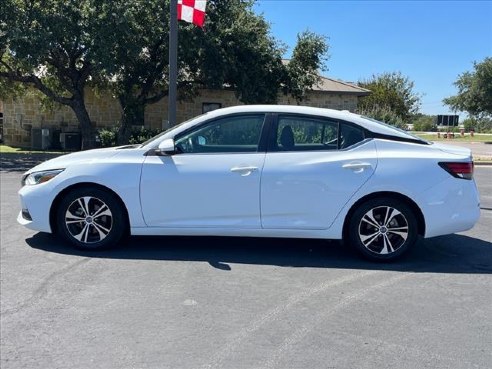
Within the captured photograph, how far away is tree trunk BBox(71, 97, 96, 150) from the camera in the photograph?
21006 millimetres

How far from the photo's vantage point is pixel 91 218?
5.73 metres

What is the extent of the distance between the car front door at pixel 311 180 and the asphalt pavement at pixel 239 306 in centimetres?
49

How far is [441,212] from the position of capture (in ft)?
17.9

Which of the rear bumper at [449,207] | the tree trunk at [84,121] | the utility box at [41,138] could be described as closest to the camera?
the rear bumper at [449,207]

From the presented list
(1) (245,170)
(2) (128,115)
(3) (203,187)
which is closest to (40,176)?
(3) (203,187)

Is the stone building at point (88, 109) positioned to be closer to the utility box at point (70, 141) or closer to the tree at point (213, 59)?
the utility box at point (70, 141)

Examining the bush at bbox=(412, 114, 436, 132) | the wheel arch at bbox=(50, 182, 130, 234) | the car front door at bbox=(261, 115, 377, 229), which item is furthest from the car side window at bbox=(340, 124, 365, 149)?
the bush at bbox=(412, 114, 436, 132)

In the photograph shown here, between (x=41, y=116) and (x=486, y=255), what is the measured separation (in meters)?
24.5

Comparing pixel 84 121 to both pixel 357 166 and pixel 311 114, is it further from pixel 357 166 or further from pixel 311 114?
pixel 357 166

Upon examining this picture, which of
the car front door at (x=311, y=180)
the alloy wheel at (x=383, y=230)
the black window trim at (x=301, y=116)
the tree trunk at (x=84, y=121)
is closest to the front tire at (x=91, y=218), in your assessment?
the car front door at (x=311, y=180)

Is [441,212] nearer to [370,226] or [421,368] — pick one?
[370,226]

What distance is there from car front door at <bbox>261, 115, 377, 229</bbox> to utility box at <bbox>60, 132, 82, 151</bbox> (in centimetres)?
2042

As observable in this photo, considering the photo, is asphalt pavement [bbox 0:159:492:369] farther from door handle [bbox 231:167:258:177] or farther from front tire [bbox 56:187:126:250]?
door handle [bbox 231:167:258:177]

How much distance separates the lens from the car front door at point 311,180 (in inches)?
215
